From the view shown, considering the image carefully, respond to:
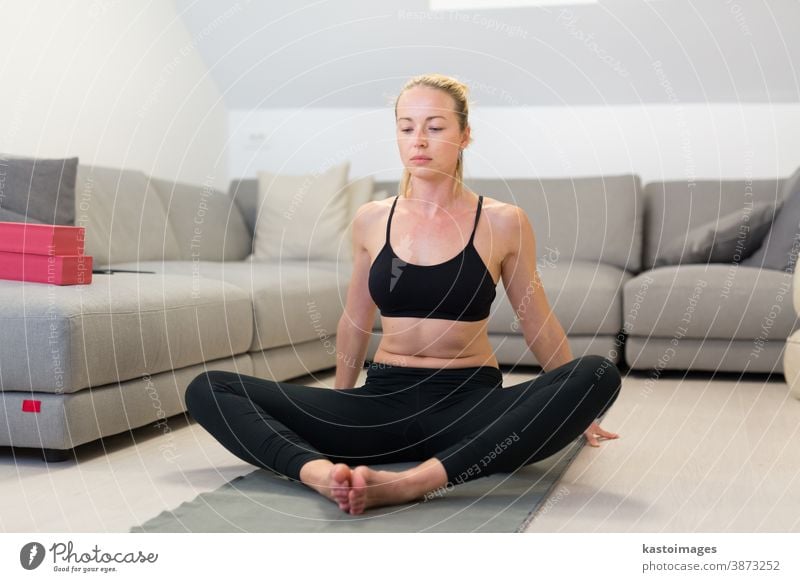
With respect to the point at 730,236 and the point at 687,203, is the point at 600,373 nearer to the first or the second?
the point at 730,236

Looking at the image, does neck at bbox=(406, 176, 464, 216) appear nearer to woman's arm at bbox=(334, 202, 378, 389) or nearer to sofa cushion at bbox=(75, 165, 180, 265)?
woman's arm at bbox=(334, 202, 378, 389)

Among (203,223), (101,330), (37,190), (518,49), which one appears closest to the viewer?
(101,330)

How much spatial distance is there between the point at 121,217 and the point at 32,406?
5.37ft

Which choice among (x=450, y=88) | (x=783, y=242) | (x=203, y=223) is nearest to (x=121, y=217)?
(x=203, y=223)

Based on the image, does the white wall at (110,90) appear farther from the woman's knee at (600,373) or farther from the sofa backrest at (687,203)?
the woman's knee at (600,373)

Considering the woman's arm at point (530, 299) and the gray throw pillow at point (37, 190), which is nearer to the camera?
the woman's arm at point (530, 299)

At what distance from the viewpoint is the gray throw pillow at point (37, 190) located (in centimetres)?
283

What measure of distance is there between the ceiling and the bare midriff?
2.91 metres

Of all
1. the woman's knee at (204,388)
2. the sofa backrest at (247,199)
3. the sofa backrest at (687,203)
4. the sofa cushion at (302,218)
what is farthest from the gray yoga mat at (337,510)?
the sofa backrest at (247,199)

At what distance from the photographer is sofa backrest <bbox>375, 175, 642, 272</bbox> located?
4.40 meters

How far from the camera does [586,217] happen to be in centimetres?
446

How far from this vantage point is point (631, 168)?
4844 mm

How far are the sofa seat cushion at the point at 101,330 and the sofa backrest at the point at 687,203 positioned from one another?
2376 mm
